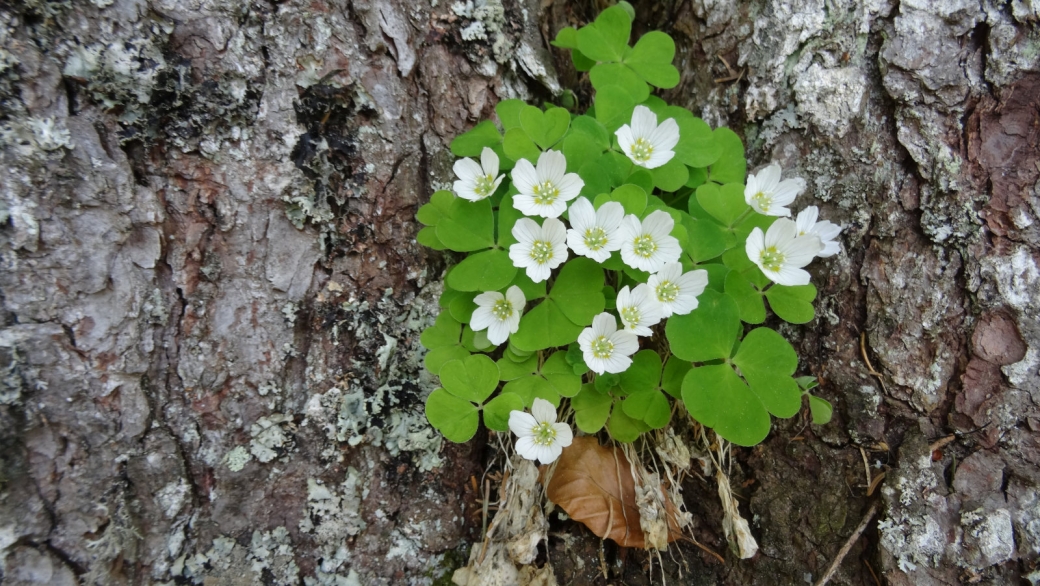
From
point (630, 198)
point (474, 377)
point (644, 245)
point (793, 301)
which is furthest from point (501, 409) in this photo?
point (793, 301)

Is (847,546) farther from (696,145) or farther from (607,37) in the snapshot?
(607,37)

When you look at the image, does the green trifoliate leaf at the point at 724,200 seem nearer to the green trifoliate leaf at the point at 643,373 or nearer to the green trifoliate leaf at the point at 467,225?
the green trifoliate leaf at the point at 643,373

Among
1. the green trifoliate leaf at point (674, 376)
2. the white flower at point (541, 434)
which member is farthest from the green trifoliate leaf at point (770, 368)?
the white flower at point (541, 434)

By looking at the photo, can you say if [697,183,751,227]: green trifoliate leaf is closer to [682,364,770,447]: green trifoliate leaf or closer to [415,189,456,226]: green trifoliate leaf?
[682,364,770,447]: green trifoliate leaf

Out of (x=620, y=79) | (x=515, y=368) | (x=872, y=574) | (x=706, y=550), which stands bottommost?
(x=706, y=550)

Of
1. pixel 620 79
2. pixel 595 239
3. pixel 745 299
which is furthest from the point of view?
pixel 620 79

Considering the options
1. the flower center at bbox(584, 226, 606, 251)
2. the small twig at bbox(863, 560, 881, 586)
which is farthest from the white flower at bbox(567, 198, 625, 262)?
the small twig at bbox(863, 560, 881, 586)
